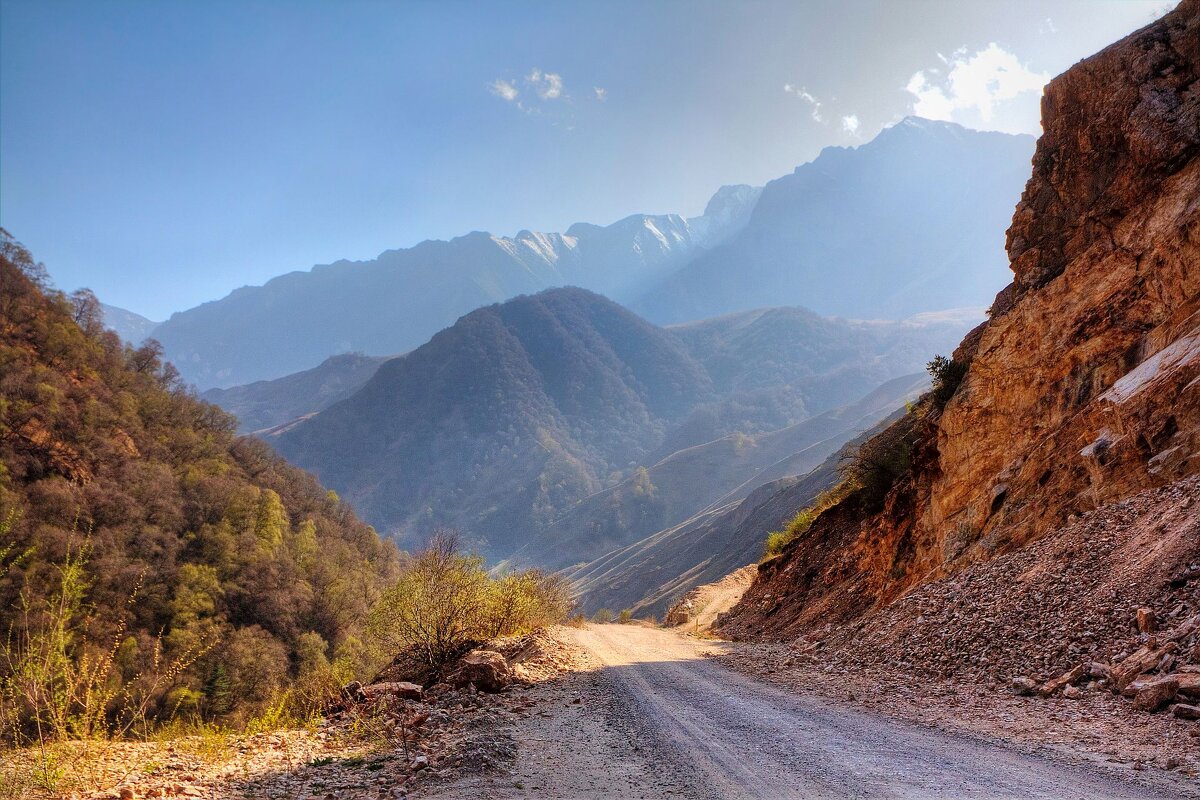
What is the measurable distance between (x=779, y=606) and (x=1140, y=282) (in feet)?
45.6

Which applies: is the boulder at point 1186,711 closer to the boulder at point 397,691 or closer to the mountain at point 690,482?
the boulder at point 397,691

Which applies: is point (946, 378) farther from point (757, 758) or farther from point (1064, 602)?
point (757, 758)

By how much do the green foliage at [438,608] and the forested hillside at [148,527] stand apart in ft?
88.9

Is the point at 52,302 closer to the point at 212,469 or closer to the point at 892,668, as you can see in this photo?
the point at 212,469

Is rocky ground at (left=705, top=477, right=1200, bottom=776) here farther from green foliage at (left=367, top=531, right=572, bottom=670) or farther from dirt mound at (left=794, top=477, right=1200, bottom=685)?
green foliage at (left=367, top=531, right=572, bottom=670)

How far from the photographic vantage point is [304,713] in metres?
8.73

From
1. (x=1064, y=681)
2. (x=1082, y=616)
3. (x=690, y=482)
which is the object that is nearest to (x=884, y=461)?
(x=1082, y=616)

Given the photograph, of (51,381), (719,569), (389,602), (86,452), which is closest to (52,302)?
(51,381)

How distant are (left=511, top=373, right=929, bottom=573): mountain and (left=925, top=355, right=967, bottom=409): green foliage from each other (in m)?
138

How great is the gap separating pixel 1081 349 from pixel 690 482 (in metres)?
175

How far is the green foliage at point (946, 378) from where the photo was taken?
1655 cm

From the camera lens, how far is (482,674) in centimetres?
1005

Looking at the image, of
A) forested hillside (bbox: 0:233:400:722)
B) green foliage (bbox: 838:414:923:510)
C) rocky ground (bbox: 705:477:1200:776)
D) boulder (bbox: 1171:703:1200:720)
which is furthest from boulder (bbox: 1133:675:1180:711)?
forested hillside (bbox: 0:233:400:722)

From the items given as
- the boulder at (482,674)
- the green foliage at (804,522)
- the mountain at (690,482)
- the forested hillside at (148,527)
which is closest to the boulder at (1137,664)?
the boulder at (482,674)
